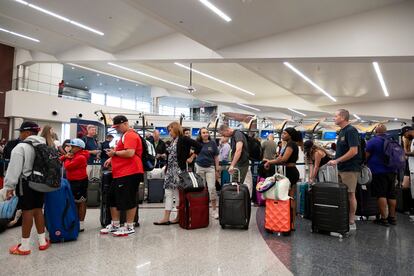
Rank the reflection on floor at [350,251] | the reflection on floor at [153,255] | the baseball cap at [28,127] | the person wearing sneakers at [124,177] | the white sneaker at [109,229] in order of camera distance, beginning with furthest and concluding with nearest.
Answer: the white sneaker at [109,229], the person wearing sneakers at [124,177], the baseball cap at [28,127], the reflection on floor at [350,251], the reflection on floor at [153,255]

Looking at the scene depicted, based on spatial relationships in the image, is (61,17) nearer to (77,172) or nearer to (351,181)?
(77,172)

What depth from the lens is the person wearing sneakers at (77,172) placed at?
3.87 m

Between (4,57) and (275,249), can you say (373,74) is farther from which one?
(4,57)

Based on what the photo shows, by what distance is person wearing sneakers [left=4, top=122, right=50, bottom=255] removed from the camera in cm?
289

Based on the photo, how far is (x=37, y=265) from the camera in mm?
2740

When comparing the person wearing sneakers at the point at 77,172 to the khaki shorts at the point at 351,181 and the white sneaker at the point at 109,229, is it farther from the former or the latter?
the khaki shorts at the point at 351,181

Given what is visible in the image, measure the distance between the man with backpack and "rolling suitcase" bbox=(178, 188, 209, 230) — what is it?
8.69 feet

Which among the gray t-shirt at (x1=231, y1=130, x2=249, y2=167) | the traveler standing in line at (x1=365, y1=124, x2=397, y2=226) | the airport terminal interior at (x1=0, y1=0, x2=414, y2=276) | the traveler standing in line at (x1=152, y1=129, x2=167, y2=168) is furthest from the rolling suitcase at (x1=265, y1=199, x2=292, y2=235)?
the traveler standing in line at (x1=152, y1=129, x2=167, y2=168)

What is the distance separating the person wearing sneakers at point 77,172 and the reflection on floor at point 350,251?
8.03ft

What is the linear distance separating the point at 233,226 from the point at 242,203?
1.24 ft

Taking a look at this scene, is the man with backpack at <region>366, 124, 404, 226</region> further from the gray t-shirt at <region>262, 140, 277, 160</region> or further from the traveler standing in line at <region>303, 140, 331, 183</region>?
the gray t-shirt at <region>262, 140, 277, 160</region>

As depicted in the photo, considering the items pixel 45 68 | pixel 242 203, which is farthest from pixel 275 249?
pixel 45 68

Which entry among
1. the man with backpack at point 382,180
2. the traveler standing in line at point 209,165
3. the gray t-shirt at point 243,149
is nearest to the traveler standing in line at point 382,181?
the man with backpack at point 382,180

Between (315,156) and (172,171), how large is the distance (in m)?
2.30
